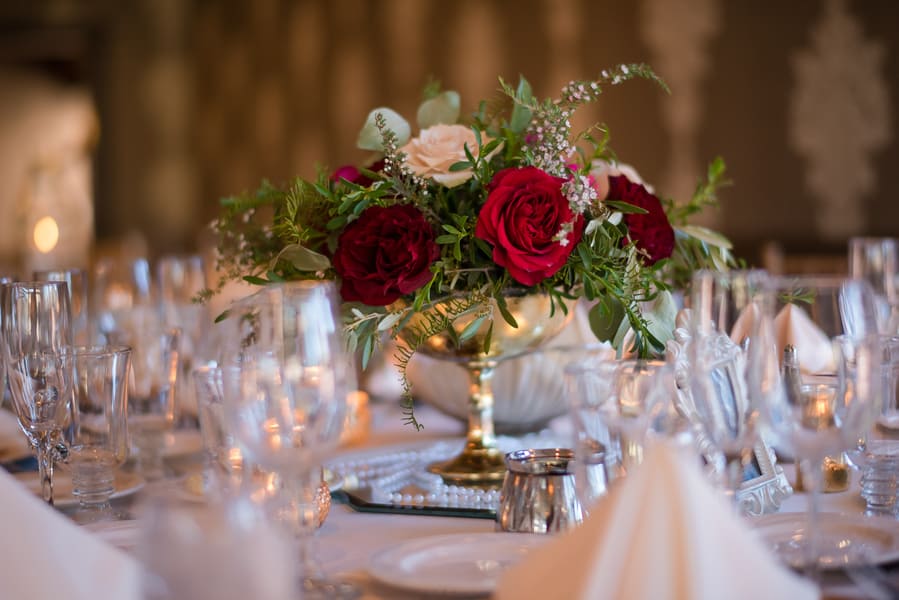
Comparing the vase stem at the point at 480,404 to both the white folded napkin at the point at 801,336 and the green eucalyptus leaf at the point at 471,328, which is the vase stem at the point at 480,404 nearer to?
the green eucalyptus leaf at the point at 471,328

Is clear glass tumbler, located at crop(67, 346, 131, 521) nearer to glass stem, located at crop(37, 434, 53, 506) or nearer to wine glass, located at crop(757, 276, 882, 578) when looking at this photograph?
glass stem, located at crop(37, 434, 53, 506)

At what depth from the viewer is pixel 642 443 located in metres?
0.99

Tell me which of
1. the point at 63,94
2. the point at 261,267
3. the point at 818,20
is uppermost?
the point at 63,94

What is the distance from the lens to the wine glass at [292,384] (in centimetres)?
88

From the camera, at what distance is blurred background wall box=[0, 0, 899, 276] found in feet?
13.7

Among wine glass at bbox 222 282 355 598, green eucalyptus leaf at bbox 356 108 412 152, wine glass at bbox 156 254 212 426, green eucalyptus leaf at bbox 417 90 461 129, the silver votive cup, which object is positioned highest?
green eucalyptus leaf at bbox 417 90 461 129

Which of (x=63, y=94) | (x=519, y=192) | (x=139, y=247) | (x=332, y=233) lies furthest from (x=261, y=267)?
(x=63, y=94)

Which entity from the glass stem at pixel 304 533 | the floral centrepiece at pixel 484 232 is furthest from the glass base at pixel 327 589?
the floral centrepiece at pixel 484 232

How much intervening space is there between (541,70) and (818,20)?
4.93 feet

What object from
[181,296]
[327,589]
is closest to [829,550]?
[327,589]

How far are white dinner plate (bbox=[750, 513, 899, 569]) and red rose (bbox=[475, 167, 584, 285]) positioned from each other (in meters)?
0.40

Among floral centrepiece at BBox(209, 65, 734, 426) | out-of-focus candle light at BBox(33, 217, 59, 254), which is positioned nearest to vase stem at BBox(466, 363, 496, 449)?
floral centrepiece at BBox(209, 65, 734, 426)

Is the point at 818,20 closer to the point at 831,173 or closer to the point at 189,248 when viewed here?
the point at 831,173

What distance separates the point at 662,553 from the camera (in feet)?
2.50
